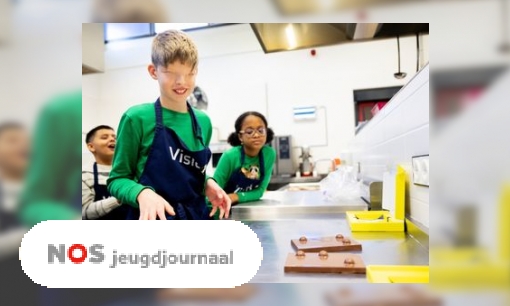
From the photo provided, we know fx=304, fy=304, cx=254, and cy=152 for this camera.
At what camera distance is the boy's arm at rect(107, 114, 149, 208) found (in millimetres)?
587

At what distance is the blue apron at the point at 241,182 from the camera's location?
0.93 meters

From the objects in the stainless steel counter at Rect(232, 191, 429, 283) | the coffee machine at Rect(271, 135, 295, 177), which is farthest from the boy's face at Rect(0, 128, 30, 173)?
the coffee machine at Rect(271, 135, 295, 177)

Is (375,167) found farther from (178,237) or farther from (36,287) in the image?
(36,287)

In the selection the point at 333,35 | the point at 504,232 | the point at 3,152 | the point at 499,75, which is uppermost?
the point at 333,35

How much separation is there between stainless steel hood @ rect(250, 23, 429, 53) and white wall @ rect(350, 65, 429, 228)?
97 mm

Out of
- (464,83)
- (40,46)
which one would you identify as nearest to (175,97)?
(40,46)

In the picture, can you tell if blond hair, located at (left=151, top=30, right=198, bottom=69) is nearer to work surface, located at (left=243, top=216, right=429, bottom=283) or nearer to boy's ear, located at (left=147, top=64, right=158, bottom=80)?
boy's ear, located at (left=147, top=64, right=158, bottom=80)

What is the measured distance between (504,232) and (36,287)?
767 millimetres

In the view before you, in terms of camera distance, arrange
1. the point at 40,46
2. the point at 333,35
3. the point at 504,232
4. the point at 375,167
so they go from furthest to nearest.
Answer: the point at 375,167, the point at 333,35, the point at 40,46, the point at 504,232

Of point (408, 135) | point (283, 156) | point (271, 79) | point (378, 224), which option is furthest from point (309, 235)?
point (283, 156)

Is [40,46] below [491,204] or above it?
above

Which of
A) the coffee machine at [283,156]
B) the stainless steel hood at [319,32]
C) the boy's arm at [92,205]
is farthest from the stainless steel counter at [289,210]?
the coffee machine at [283,156]

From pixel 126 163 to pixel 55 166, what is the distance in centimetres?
13

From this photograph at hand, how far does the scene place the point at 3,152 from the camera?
54 cm
